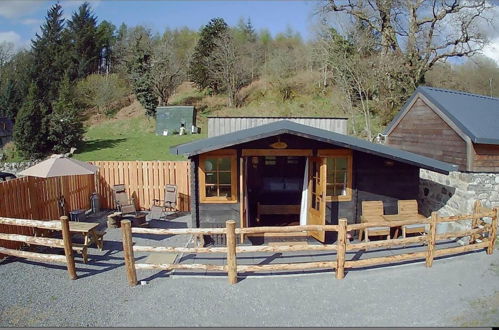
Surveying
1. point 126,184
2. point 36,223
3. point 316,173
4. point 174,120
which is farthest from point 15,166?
point 316,173

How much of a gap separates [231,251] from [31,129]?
17502mm

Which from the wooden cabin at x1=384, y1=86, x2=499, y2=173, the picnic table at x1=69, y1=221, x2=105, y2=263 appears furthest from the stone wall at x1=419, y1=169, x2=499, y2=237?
the picnic table at x1=69, y1=221, x2=105, y2=263

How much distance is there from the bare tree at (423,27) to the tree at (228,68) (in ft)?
36.9

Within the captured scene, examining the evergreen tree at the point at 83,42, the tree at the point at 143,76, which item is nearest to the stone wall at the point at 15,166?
the tree at the point at 143,76

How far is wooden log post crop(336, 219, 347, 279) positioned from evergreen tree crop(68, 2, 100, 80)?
37646mm

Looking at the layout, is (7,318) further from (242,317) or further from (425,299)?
(425,299)

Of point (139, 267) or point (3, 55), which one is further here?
point (3, 55)

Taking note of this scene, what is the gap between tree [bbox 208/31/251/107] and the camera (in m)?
29.8

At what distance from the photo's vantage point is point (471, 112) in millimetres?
9109

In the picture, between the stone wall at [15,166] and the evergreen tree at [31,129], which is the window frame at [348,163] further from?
the evergreen tree at [31,129]

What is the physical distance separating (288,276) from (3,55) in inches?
1741

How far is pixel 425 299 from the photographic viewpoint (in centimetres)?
512

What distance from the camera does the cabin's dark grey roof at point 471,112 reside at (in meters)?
8.03

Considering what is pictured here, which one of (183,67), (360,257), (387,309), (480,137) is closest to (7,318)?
(387,309)
